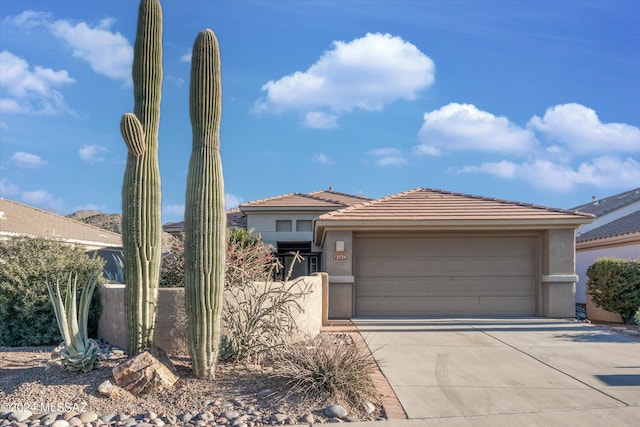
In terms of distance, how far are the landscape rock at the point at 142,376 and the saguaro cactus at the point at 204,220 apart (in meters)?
0.45

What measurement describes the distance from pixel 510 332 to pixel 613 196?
23.6 metres

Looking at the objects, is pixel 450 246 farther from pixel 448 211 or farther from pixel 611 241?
pixel 611 241

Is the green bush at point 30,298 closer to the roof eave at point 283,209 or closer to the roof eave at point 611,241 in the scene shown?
the roof eave at point 611,241

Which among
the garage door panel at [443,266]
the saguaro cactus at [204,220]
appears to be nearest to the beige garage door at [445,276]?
the garage door panel at [443,266]

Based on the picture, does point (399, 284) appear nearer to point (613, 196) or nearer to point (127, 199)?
point (127, 199)

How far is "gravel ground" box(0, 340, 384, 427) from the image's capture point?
587 centimetres

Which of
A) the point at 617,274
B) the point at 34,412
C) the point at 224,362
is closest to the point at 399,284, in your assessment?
the point at 617,274

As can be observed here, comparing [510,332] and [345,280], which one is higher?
[345,280]

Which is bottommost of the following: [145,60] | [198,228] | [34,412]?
[34,412]

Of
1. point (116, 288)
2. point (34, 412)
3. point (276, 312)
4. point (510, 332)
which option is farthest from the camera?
point (510, 332)

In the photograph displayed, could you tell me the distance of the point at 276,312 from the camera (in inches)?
313

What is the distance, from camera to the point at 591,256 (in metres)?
19.5

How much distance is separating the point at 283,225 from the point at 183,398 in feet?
73.6

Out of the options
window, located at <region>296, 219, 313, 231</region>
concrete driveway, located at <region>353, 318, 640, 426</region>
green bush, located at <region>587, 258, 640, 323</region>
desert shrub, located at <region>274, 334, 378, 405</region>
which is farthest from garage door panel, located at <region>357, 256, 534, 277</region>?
window, located at <region>296, 219, 313, 231</region>
